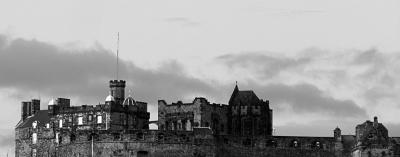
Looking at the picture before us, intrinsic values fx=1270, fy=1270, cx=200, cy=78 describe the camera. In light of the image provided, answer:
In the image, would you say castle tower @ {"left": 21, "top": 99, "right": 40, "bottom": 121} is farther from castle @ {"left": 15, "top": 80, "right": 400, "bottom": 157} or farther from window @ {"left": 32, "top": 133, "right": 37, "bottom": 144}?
window @ {"left": 32, "top": 133, "right": 37, "bottom": 144}

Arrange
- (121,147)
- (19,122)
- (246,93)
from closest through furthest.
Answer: (121,147) → (246,93) → (19,122)

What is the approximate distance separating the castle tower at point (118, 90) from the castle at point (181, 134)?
5.0 inches

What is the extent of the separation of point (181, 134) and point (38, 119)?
2415cm

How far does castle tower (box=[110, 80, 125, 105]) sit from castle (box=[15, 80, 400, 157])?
0.41ft

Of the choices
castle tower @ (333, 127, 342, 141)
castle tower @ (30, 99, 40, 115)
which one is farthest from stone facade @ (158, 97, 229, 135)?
castle tower @ (30, 99, 40, 115)

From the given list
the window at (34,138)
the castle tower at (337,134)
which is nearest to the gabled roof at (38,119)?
the window at (34,138)

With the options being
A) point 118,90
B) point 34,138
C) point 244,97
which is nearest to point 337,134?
point 244,97

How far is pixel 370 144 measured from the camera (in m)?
150

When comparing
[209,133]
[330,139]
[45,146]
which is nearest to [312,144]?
[330,139]

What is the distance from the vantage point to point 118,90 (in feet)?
526

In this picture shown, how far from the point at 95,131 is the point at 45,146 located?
28.5ft

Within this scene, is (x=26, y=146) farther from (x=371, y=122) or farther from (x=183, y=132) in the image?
(x=371, y=122)

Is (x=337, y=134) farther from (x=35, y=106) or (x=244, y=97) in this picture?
(x=35, y=106)

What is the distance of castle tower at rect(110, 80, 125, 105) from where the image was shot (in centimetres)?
15988
